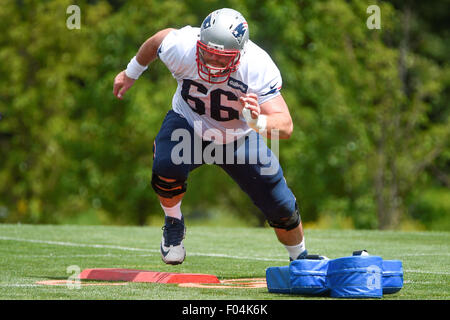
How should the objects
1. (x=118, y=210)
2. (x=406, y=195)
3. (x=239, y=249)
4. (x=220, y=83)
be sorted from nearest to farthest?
1. (x=220, y=83)
2. (x=239, y=249)
3. (x=406, y=195)
4. (x=118, y=210)

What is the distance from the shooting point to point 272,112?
5.61m

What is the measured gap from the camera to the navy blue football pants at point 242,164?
6.10 m

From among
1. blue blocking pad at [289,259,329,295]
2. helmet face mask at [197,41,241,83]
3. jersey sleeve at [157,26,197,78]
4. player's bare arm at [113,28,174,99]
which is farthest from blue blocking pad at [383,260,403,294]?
player's bare arm at [113,28,174,99]

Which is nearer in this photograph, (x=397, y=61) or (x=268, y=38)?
(x=397, y=61)

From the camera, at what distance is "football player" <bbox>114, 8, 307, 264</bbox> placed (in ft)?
18.8

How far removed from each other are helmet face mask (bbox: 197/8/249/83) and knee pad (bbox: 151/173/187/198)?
86 centimetres

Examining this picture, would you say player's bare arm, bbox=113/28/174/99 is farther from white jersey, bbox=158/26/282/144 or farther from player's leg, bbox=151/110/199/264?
player's leg, bbox=151/110/199/264

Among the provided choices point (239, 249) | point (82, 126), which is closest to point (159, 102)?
point (82, 126)

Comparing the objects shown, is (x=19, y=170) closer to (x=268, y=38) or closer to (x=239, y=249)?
(x=268, y=38)

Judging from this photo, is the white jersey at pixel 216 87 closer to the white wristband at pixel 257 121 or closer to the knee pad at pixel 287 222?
the white wristband at pixel 257 121

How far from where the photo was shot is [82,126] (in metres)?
20.2

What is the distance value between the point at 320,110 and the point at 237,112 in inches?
533

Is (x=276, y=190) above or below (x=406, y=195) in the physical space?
above

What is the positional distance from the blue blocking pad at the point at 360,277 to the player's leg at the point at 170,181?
5.26ft
